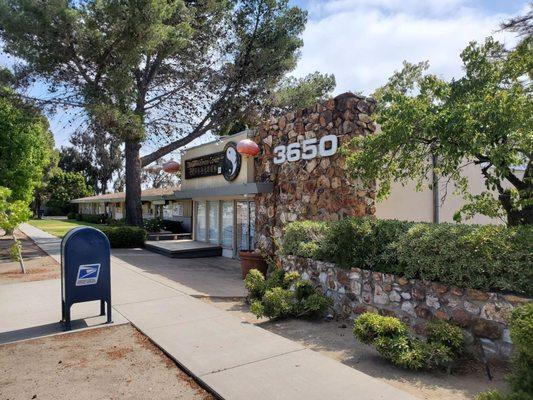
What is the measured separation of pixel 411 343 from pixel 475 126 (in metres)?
3.02

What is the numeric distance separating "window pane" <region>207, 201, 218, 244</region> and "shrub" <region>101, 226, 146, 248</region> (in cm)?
360

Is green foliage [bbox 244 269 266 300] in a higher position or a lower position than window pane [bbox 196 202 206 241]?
lower

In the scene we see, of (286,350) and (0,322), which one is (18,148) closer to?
(0,322)

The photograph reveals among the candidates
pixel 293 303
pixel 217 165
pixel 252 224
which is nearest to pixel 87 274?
pixel 293 303

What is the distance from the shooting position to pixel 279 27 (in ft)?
62.1

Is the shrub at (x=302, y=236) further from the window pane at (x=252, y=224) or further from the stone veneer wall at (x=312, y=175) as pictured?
the window pane at (x=252, y=224)

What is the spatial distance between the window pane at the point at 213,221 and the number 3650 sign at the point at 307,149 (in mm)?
5364

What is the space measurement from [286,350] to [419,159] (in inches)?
161

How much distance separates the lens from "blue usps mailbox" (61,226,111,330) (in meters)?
5.83

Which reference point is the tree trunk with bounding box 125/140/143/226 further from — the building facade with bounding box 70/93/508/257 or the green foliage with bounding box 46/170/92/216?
the green foliage with bounding box 46/170/92/216

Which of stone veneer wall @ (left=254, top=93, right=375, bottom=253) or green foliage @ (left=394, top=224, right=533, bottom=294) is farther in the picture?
stone veneer wall @ (left=254, top=93, right=375, bottom=253)

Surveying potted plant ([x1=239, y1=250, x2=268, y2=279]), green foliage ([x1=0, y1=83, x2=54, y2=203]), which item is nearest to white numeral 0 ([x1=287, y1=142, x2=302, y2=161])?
potted plant ([x1=239, y1=250, x2=268, y2=279])

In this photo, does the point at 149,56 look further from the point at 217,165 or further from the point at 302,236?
the point at 302,236

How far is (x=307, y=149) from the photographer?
11.4 meters
